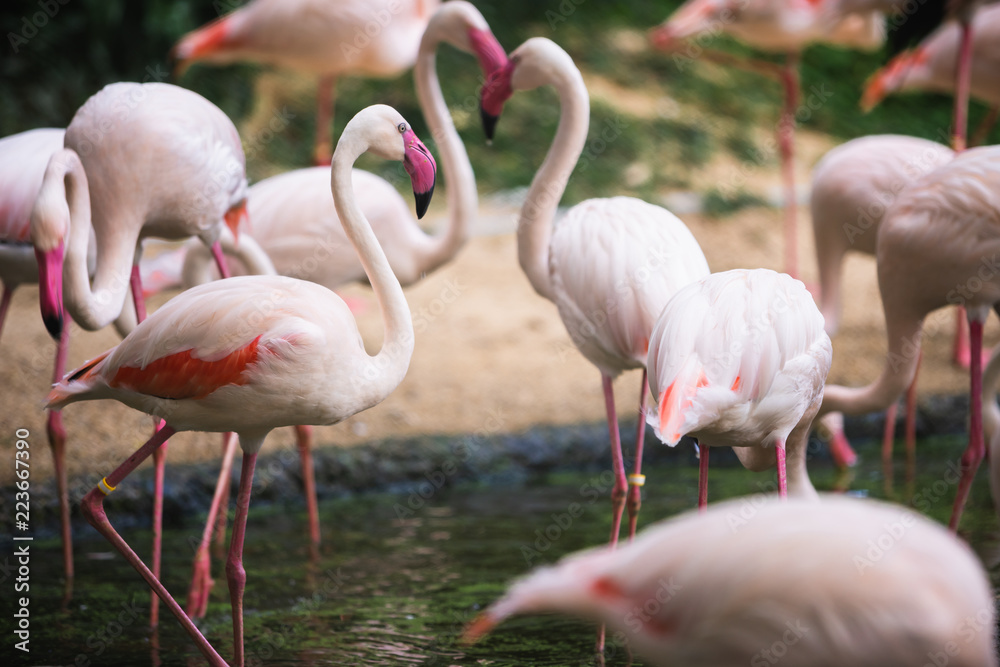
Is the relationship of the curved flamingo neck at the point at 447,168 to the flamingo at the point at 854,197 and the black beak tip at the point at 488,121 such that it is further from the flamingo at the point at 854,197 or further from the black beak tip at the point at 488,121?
the flamingo at the point at 854,197

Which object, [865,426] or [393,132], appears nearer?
[393,132]

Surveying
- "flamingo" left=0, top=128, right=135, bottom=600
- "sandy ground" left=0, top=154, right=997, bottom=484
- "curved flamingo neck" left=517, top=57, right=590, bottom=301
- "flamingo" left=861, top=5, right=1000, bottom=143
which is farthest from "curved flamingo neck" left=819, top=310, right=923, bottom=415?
"flamingo" left=861, top=5, right=1000, bottom=143

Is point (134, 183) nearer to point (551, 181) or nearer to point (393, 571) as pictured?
point (551, 181)

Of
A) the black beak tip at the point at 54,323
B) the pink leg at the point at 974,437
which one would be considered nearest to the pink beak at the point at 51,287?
the black beak tip at the point at 54,323

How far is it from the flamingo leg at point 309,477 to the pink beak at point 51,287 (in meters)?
1.45

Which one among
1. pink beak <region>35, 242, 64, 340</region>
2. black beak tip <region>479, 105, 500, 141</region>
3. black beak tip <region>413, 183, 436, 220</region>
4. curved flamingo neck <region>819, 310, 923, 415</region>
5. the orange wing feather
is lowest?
curved flamingo neck <region>819, 310, 923, 415</region>

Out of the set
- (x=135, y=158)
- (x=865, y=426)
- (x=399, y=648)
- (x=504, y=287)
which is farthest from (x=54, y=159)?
(x=865, y=426)

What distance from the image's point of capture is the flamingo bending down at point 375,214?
452 centimetres

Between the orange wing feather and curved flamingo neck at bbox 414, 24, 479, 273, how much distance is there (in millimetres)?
2046

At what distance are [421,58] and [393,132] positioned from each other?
5.88ft

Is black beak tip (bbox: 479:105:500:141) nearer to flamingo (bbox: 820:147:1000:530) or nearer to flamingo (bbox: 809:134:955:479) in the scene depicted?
flamingo (bbox: 820:147:1000:530)

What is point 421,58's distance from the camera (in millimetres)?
4797

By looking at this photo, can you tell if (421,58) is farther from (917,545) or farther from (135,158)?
(917,545)

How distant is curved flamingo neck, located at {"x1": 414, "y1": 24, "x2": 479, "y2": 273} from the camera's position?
15.4 ft
